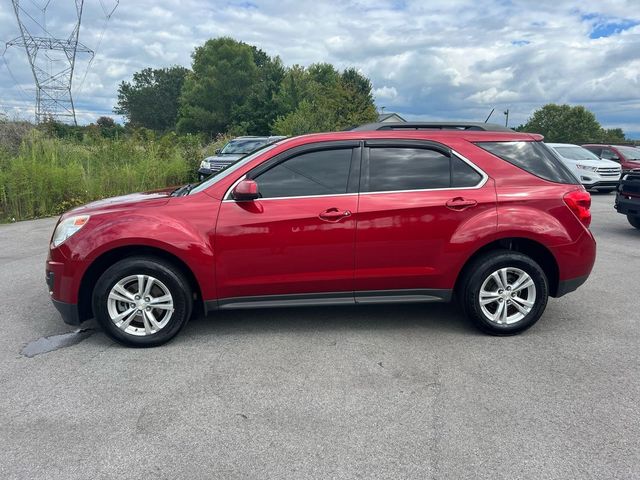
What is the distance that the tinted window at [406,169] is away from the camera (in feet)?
13.5

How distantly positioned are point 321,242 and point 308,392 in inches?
49.3

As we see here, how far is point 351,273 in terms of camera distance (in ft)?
13.4

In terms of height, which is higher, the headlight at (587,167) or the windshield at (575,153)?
the windshield at (575,153)

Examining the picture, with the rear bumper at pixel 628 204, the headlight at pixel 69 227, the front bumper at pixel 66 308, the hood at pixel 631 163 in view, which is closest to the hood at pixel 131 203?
the headlight at pixel 69 227

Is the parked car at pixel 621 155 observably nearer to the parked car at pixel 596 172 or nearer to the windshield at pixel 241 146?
the parked car at pixel 596 172

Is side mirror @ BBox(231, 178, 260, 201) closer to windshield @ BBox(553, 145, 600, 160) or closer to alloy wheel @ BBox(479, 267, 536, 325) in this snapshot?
alloy wheel @ BBox(479, 267, 536, 325)

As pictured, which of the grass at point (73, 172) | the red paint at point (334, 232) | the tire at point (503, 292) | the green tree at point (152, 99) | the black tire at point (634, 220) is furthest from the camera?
the green tree at point (152, 99)

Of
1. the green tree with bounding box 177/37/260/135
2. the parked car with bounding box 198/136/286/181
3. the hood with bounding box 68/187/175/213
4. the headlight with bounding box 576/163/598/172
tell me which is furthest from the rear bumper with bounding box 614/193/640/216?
the green tree with bounding box 177/37/260/135

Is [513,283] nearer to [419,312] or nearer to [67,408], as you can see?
[419,312]

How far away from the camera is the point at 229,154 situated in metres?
15.7

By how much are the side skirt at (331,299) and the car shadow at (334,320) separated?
0.38m

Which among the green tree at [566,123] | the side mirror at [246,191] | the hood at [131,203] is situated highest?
the green tree at [566,123]

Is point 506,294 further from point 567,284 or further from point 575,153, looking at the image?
point 575,153

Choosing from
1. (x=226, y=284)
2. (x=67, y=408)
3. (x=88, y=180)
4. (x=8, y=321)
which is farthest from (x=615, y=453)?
(x=88, y=180)
